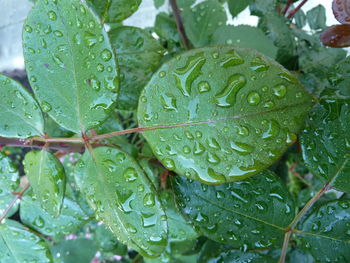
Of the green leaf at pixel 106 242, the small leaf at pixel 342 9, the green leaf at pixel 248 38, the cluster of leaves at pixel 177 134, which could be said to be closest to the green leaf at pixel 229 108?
the cluster of leaves at pixel 177 134

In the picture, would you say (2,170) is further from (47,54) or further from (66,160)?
(66,160)

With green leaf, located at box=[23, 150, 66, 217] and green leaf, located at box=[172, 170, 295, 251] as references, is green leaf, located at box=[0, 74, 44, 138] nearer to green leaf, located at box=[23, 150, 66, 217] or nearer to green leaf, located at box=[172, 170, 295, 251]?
green leaf, located at box=[23, 150, 66, 217]

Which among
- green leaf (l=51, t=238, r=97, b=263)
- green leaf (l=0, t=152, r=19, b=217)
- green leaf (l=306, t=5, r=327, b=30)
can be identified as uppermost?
green leaf (l=306, t=5, r=327, b=30)

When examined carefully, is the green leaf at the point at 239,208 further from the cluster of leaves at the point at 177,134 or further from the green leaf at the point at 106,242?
the green leaf at the point at 106,242

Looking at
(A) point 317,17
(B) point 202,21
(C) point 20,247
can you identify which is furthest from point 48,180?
(A) point 317,17

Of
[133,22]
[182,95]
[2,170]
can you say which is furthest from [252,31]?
[133,22]

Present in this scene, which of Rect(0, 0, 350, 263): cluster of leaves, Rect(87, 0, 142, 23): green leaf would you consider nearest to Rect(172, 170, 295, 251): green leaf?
Rect(0, 0, 350, 263): cluster of leaves

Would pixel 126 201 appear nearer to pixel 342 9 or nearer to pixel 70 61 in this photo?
pixel 70 61
